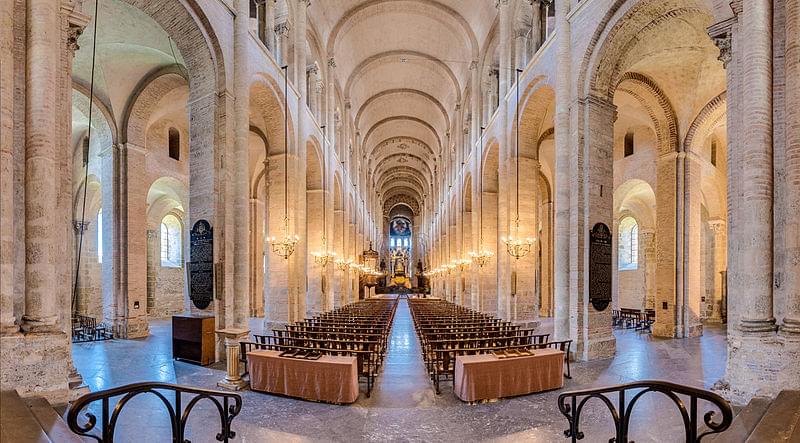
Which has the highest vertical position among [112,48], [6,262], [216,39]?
[112,48]

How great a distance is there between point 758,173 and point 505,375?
4640mm

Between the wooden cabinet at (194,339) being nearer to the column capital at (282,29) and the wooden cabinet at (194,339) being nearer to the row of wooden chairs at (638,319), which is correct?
the column capital at (282,29)

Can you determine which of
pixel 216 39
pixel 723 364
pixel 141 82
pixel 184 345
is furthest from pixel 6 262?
pixel 723 364

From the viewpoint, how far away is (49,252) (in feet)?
18.1

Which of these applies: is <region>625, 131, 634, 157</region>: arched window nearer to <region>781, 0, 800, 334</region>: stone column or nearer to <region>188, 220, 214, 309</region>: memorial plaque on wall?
<region>781, 0, 800, 334</region>: stone column

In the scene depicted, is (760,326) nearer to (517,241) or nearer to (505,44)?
(517,241)

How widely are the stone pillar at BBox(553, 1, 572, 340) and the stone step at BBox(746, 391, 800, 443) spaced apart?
5.64 m

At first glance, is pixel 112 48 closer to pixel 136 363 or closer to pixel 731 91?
pixel 136 363

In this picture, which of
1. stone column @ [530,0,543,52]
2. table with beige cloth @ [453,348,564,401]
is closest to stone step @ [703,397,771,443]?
table with beige cloth @ [453,348,564,401]

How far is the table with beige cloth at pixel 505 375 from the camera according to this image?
278 inches

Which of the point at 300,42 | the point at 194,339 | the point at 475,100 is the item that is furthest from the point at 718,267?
the point at 194,339

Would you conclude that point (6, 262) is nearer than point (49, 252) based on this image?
Yes

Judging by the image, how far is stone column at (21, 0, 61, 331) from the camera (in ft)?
17.8

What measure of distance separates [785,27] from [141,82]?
15.8 metres
